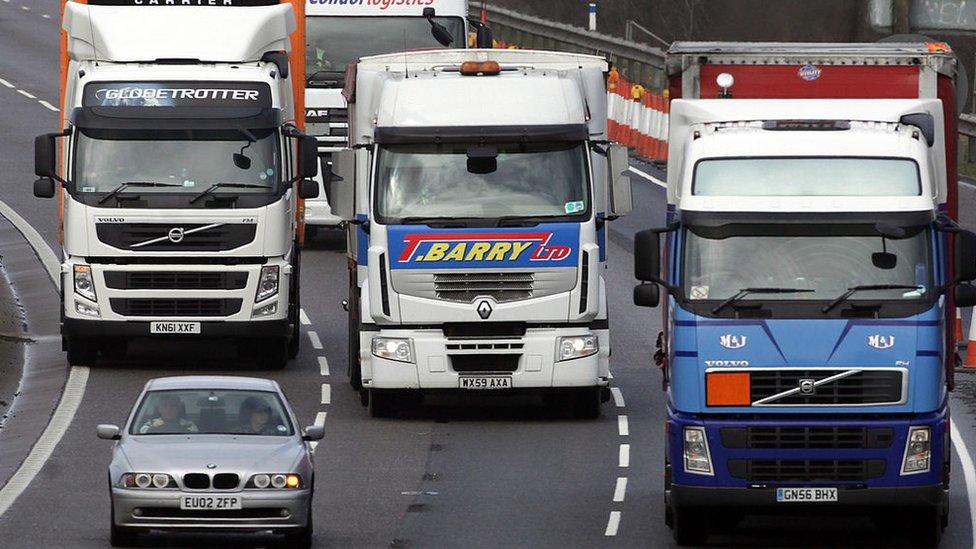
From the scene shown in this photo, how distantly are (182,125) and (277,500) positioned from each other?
10131 mm

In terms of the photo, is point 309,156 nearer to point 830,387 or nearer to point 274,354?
point 274,354

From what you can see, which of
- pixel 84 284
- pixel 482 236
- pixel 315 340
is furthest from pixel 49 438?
pixel 315 340

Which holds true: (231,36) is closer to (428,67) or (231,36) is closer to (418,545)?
(428,67)

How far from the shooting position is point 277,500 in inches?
744

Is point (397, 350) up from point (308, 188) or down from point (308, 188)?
down

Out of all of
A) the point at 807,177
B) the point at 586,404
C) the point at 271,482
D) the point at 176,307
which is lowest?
the point at 586,404

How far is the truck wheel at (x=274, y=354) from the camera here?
97.0ft

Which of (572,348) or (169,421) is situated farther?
(572,348)

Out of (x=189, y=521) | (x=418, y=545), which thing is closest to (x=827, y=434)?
(x=418, y=545)

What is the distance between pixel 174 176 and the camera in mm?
28359

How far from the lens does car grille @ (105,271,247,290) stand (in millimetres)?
28641

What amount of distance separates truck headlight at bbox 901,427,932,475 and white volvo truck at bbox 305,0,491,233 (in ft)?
64.2

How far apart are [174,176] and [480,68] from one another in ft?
13.7

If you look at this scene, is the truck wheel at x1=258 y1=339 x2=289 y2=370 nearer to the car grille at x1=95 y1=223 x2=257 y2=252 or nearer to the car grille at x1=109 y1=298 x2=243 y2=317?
the car grille at x1=109 y1=298 x2=243 y2=317
